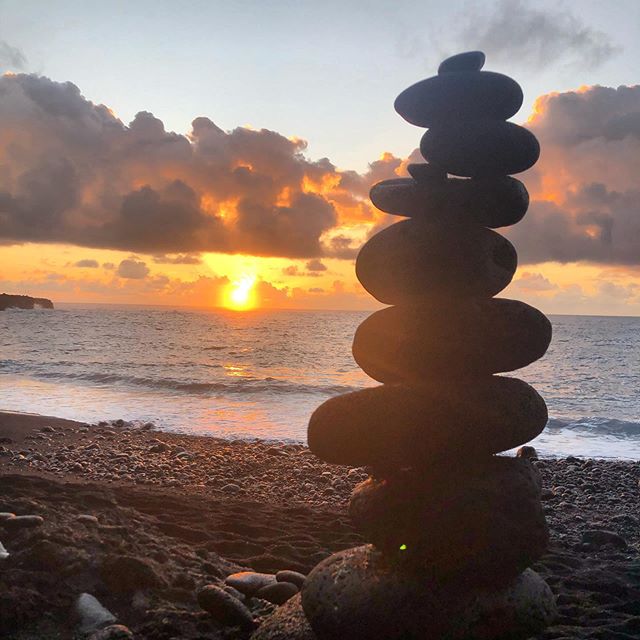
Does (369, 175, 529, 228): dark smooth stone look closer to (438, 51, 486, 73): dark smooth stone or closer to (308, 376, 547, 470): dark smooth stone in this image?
(438, 51, 486, 73): dark smooth stone

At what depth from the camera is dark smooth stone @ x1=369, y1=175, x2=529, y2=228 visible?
229 inches

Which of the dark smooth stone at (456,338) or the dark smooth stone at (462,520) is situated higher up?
the dark smooth stone at (456,338)

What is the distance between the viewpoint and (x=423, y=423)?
535 centimetres

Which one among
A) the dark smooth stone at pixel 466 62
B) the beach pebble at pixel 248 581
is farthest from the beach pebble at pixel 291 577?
the dark smooth stone at pixel 466 62

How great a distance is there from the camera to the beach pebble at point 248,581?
6.35 m

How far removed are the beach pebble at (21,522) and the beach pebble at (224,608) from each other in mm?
1917

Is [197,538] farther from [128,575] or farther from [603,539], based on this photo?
[603,539]

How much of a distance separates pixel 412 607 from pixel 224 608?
1697 millimetres

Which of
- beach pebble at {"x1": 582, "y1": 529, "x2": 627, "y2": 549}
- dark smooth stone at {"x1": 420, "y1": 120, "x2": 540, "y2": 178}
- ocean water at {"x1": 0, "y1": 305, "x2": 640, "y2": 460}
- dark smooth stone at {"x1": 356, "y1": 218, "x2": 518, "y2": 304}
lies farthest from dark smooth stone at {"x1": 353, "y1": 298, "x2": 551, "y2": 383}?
ocean water at {"x1": 0, "y1": 305, "x2": 640, "y2": 460}

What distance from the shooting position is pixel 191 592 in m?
6.18

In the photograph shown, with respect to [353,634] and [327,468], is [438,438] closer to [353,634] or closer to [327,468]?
[353,634]

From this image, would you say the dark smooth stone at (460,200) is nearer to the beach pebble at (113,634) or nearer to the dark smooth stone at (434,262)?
the dark smooth stone at (434,262)

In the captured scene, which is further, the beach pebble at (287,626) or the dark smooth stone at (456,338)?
the dark smooth stone at (456,338)

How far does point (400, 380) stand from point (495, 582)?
1.80 m
